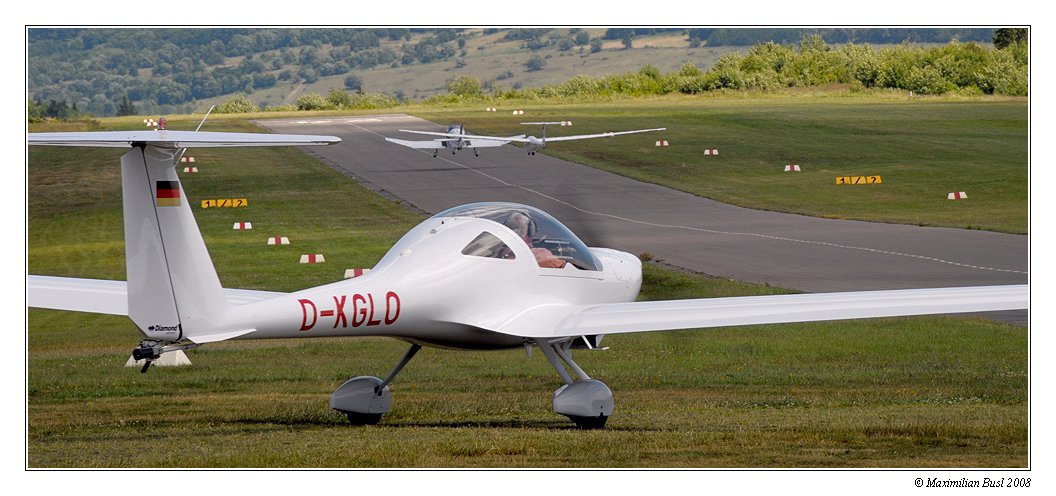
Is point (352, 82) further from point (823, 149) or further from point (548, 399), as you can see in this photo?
point (548, 399)

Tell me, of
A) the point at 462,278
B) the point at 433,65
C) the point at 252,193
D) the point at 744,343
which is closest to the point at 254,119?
the point at 252,193

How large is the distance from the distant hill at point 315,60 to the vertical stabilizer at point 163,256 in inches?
Answer: 5722

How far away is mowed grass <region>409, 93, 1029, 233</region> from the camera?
46688 mm

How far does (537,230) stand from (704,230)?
26.9 m

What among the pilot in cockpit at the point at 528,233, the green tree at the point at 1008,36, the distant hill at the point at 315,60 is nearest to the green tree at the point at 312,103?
the distant hill at the point at 315,60

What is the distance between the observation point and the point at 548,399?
16562mm

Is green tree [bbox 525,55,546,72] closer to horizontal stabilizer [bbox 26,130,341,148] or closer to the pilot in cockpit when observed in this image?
the pilot in cockpit

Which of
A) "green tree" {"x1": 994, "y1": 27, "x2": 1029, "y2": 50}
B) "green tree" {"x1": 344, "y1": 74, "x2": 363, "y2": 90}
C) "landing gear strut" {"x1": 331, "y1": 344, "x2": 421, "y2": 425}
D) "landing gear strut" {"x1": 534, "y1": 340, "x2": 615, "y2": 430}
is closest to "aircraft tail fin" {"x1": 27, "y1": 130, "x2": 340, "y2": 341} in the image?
"landing gear strut" {"x1": 331, "y1": 344, "x2": 421, "y2": 425}

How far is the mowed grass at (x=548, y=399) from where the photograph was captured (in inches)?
463

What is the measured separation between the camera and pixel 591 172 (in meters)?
56.5

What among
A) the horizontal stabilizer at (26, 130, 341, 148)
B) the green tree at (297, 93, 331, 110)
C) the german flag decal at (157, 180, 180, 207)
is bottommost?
the german flag decal at (157, 180, 180, 207)

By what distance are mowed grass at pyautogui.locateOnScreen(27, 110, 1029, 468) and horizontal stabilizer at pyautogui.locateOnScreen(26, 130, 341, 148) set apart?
327 centimetres

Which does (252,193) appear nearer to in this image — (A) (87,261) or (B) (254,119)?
(A) (87,261)

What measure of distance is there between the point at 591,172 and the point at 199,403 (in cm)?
4149
